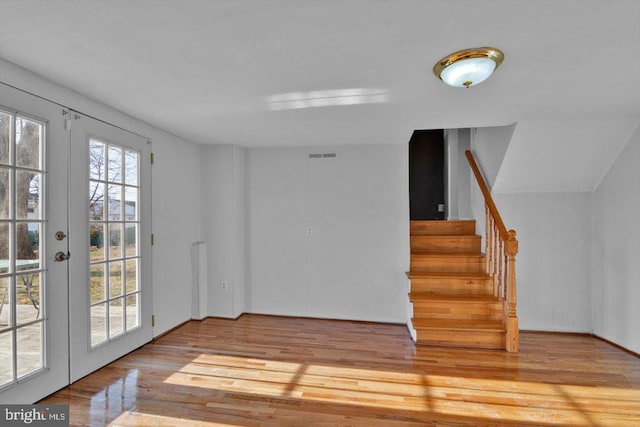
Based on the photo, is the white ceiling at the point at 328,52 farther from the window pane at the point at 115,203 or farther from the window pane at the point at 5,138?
the window pane at the point at 115,203

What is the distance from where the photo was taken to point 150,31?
1.50 meters

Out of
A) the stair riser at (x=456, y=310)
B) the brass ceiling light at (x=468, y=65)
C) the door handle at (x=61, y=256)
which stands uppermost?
the brass ceiling light at (x=468, y=65)

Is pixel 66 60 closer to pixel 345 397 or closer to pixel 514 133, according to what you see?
pixel 345 397

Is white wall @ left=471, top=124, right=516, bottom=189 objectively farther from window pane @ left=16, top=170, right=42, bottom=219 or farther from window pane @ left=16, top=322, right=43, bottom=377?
window pane @ left=16, top=322, right=43, bottom=377

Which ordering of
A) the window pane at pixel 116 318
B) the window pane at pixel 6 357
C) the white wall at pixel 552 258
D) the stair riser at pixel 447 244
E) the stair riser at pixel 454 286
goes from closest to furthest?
the window pane at pixel 6 357
the window pane at pixel 116 318
the stair riser at pixel 454 286
the white wall at pixel 552 258
the stair riser at pixel 447 244

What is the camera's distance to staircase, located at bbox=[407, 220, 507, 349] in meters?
3.02

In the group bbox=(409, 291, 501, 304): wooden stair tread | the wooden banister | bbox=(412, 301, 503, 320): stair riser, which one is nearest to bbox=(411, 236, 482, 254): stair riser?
the wooden banister

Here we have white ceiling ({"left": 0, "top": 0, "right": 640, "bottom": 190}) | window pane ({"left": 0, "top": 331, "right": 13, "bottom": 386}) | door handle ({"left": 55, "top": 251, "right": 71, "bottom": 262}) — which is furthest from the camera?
door handle ({"left": 55, "top": 251, "right": 71, "bottom": 262})

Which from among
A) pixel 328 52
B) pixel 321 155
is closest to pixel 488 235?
pixel 321 155

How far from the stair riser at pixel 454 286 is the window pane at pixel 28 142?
3.44 meters

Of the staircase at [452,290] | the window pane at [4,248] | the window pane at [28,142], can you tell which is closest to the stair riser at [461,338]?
the staircase at [452,290]

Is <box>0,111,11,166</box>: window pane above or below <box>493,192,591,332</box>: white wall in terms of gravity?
above

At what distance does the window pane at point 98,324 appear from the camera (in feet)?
8.00

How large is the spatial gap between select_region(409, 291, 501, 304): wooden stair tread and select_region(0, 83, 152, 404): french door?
9.08ft
